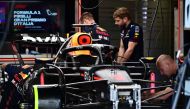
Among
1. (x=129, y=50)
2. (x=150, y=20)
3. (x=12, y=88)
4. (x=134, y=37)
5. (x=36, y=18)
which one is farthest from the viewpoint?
(x=150, y=20)

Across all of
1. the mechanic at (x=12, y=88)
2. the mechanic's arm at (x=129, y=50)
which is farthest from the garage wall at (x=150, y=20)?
the mechanic at (x=12, y=88)

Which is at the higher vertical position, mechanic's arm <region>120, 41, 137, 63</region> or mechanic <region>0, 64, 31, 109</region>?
mechanic's arm <region>120, 41, 137, 63</region>

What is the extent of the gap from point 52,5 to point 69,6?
368 mm

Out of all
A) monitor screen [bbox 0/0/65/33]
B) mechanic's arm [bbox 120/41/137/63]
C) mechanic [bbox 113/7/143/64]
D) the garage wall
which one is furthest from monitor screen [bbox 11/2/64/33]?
mechanic's arm [bbox 120/41/137/63]

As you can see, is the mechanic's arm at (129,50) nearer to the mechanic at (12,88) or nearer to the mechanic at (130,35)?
the mechanic at (130,35)

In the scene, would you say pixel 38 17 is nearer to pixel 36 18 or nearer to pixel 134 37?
pixel 36 18

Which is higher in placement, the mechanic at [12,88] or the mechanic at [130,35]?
the mechanic at [130,35]

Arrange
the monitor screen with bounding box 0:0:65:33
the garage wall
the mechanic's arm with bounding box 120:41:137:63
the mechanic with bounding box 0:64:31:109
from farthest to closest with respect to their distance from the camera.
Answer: the garage wall
the monitor screen with bounding box 0:0:65:33
the mechanic's arm with bounding box 120:41:137:63
the mechanic with bounding box 0:64:31:109

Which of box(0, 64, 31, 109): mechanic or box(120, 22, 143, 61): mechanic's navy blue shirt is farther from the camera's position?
box(120, 22, 143, 61): mechanic's navy blue shirt

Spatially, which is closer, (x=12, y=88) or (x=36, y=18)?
(x=12, y=88)

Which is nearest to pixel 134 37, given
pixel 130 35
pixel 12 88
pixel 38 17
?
pixel 130 35

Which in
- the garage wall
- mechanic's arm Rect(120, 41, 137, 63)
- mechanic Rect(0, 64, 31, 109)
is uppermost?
the garage wall

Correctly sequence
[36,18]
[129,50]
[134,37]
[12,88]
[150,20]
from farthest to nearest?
[150,20], [36,18], [134,37], [129,50], [12,88]

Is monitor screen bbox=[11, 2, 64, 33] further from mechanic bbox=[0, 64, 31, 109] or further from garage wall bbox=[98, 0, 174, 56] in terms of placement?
mechanic bbox=[0, 64, 31, 109]
